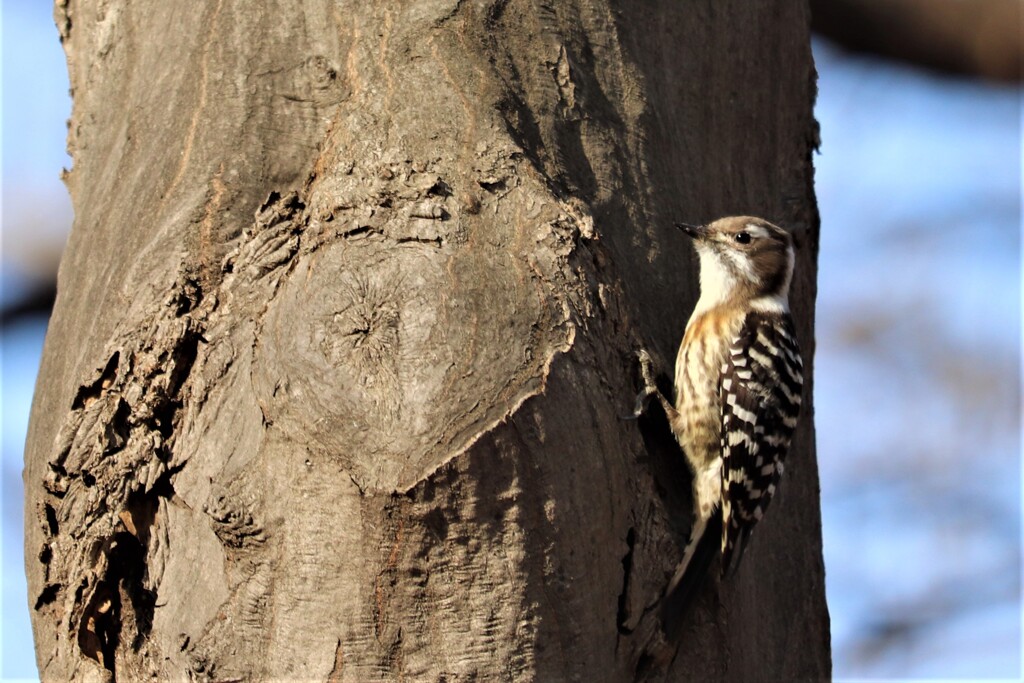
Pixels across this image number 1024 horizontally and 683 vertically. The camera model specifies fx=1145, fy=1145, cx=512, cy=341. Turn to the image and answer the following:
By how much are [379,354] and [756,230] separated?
1.95 meters

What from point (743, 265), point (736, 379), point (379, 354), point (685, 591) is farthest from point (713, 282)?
point (379, 354)

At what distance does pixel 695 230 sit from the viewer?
12.3 ft

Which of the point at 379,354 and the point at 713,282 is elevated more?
the point at 713,282

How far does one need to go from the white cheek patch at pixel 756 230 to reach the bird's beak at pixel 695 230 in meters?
0.31

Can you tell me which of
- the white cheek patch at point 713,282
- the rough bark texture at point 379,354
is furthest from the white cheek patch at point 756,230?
the rough bark texture at point 379,354

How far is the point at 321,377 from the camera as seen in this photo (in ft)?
9.01

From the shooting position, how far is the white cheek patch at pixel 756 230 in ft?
13.5

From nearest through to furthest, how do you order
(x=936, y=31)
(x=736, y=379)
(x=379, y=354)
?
(x=379, y=354), (x=736, y=379), (x=936, y=31)

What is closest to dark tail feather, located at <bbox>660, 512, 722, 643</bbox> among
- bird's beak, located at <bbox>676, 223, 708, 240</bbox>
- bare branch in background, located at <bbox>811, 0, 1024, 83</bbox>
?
bird's beak, located at <bbox>676, 223, 708, 240</bbox>

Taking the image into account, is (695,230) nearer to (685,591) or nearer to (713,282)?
(713,282)

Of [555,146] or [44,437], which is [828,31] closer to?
[555,146]

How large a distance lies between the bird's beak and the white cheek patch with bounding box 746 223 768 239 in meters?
0.31

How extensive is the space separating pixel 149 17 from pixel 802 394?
2.59 metres

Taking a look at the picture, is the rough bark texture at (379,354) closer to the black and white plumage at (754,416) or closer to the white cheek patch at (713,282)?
the black and white plumage at (754,416)
